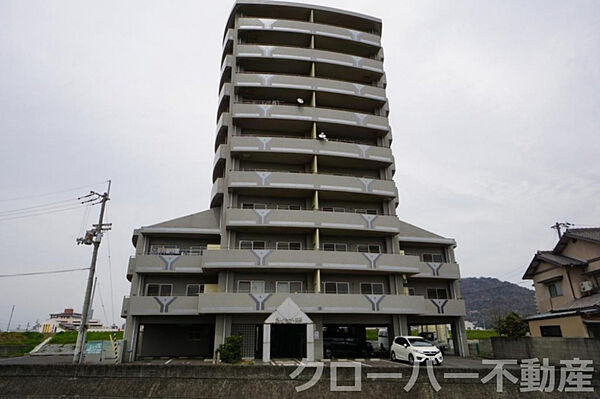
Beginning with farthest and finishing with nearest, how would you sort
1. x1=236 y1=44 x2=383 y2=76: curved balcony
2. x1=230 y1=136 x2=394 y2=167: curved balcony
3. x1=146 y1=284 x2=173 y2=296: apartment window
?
x1=236 y1=44 x2=383 y2=76: curved balcony
x1=230 y1=136 x2=394 y2=167: curved balcony
x1=146 y1=284 x2=173 y2=296: apartment window

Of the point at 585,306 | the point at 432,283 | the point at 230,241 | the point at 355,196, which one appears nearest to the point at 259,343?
the point at 230,241

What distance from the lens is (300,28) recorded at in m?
33.8

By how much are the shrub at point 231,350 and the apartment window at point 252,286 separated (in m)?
3.98

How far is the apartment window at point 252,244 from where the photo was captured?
2835 centimetres

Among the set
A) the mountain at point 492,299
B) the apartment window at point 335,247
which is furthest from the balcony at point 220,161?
the mountain at point 492,299

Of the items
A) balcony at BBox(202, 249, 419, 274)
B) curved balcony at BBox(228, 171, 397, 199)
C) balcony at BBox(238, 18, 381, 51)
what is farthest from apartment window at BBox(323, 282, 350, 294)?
balcony at BBox(238, 18, 381, 51)

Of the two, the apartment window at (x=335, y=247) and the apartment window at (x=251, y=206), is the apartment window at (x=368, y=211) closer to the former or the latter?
the apartment window at (x=335, y=247)

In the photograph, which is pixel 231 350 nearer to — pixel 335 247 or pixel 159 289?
pixel 159 289

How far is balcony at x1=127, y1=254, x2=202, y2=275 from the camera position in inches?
1067

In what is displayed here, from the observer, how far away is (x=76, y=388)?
14070mm

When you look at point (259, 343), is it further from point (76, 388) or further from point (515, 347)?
point (515, 347)

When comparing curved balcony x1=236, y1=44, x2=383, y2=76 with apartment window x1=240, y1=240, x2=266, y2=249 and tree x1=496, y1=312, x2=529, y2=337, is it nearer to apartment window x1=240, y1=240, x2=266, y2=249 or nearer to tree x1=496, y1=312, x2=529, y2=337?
apartment window x1=240, y1=240, x2=266, y2=249

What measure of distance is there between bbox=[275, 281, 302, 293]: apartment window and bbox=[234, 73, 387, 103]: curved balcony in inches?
649

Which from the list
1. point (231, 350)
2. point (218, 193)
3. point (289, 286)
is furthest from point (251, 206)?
point (231, 350)
